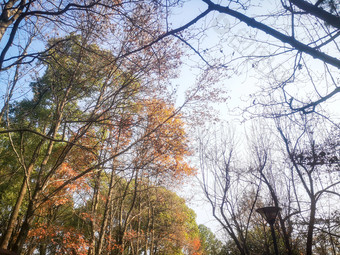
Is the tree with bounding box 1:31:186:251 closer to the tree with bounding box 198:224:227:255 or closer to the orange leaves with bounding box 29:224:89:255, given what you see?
the orange leaves with bounding box 29:224:89:255

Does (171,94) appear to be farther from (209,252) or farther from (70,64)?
(209,252)

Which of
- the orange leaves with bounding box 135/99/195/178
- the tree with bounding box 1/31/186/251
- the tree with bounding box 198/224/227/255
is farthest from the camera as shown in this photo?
the tree with bounding box 198/224/227/255

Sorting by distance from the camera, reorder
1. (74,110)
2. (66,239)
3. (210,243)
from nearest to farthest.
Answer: (74,110)
(66,239)
(210,243)

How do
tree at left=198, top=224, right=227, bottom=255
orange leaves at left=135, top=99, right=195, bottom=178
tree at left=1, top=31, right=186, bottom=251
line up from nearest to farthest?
1. tree at left=1, top=31, right=186, bottom=251
2. orange leaves at left=135, top=99, right=195, bottom=178
3. tree at left=198, top=224, right=227, bottom=255

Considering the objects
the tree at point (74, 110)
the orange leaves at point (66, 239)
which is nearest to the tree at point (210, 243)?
the orange leaves at point (66, 239)

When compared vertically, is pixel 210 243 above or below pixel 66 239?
below

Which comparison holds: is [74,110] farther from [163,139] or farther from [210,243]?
[210,243]

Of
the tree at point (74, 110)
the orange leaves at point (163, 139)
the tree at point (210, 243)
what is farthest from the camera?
the tree at point (210, 243)

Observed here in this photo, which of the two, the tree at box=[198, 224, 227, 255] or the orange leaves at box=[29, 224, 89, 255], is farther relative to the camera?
the tree at box=[198, 224, 227, 255]

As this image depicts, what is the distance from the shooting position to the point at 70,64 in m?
7.76

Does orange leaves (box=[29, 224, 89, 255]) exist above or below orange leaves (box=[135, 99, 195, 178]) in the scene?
below

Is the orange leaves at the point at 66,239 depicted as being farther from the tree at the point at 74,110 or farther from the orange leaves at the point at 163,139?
the orange leaves at the point at 163,139

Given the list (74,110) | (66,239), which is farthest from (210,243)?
(74,110)

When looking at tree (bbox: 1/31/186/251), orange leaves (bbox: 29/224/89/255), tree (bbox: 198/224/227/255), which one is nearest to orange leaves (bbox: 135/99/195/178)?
tree (bbox: 1/31/186/251)
